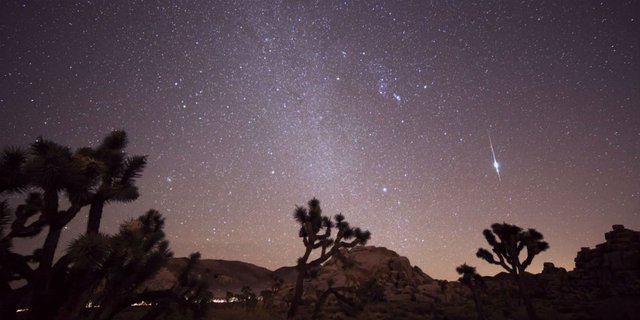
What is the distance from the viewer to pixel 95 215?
6965 millimetres

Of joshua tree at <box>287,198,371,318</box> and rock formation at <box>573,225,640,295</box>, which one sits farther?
rock formation at <box>573,225,640,295</box>

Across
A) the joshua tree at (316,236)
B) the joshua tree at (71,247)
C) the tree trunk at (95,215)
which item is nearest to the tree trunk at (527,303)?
the joshua tree at (316,236)

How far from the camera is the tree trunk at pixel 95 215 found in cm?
691

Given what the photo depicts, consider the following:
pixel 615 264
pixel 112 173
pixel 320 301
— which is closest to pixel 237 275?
pixel 320 301

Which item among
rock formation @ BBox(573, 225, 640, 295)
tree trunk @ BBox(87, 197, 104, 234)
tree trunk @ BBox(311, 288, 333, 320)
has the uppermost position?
rock formation @ BBox(573, 225, 640, 295)

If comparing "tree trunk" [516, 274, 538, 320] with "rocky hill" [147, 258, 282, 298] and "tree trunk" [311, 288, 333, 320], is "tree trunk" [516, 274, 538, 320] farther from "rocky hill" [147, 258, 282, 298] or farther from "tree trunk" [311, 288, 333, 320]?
"rocky hill" [147, 258, 282, 298]

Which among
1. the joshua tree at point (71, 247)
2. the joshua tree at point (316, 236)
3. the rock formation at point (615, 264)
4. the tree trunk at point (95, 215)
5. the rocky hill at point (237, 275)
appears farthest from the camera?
the rocky hill at point (237, 275)

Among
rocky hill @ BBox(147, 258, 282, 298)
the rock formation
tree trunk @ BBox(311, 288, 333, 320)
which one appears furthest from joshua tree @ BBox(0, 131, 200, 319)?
rocky hill @ BBox(147, 258, 282, 298)

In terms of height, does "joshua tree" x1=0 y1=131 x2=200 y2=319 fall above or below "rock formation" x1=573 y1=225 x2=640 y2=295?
below

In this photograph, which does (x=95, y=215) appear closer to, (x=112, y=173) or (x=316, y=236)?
(x=112, y=173)

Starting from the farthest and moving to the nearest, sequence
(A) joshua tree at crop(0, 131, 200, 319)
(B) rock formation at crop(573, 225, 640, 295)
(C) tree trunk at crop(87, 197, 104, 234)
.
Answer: (B) rock formation at crop(573, 225, 640, 295) < (C) tree trunk at crop(87, 197, 104, 234) < (A) joshua tree at crop(0, 131, 200, 319)

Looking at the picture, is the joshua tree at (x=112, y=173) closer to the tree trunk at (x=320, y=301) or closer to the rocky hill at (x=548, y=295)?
the rocky hill at (x=548, y=295)

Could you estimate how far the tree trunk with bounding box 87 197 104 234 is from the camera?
691 cm

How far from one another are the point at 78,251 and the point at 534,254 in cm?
2139
